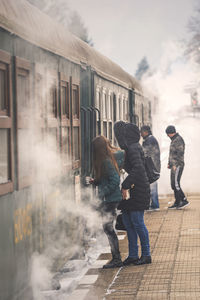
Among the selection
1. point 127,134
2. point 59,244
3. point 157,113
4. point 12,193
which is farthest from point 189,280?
point 157,113

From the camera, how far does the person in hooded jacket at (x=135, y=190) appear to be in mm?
7082

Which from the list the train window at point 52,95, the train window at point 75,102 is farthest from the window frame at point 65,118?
the train window at point 75,102

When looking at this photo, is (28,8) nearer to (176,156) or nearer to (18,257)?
(18,257)

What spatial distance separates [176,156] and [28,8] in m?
6.22

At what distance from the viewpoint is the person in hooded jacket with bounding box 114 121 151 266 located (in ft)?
23.2

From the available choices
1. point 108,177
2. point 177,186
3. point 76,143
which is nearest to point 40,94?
point 108,177

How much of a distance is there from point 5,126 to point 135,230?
3097 mm

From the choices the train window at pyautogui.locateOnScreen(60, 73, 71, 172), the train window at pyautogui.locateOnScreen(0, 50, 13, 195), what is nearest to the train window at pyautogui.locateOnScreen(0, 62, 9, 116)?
the train window at pyautogui.locateOnScreen(0, 50, 13, 195)

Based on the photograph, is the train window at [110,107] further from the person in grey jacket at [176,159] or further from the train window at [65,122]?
the train window at [65,122]

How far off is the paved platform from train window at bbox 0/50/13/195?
1655 millimetres

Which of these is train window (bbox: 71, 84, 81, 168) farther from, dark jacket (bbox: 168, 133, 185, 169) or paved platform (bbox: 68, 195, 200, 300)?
dark jacket (bbox: 168, 133, 185, 169)

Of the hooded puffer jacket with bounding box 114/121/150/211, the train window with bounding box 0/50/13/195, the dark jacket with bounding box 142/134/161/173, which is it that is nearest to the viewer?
the train window with bounding box 0/50/13/195

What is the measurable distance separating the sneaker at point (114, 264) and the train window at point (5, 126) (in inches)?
104

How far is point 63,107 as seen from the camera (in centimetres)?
675
